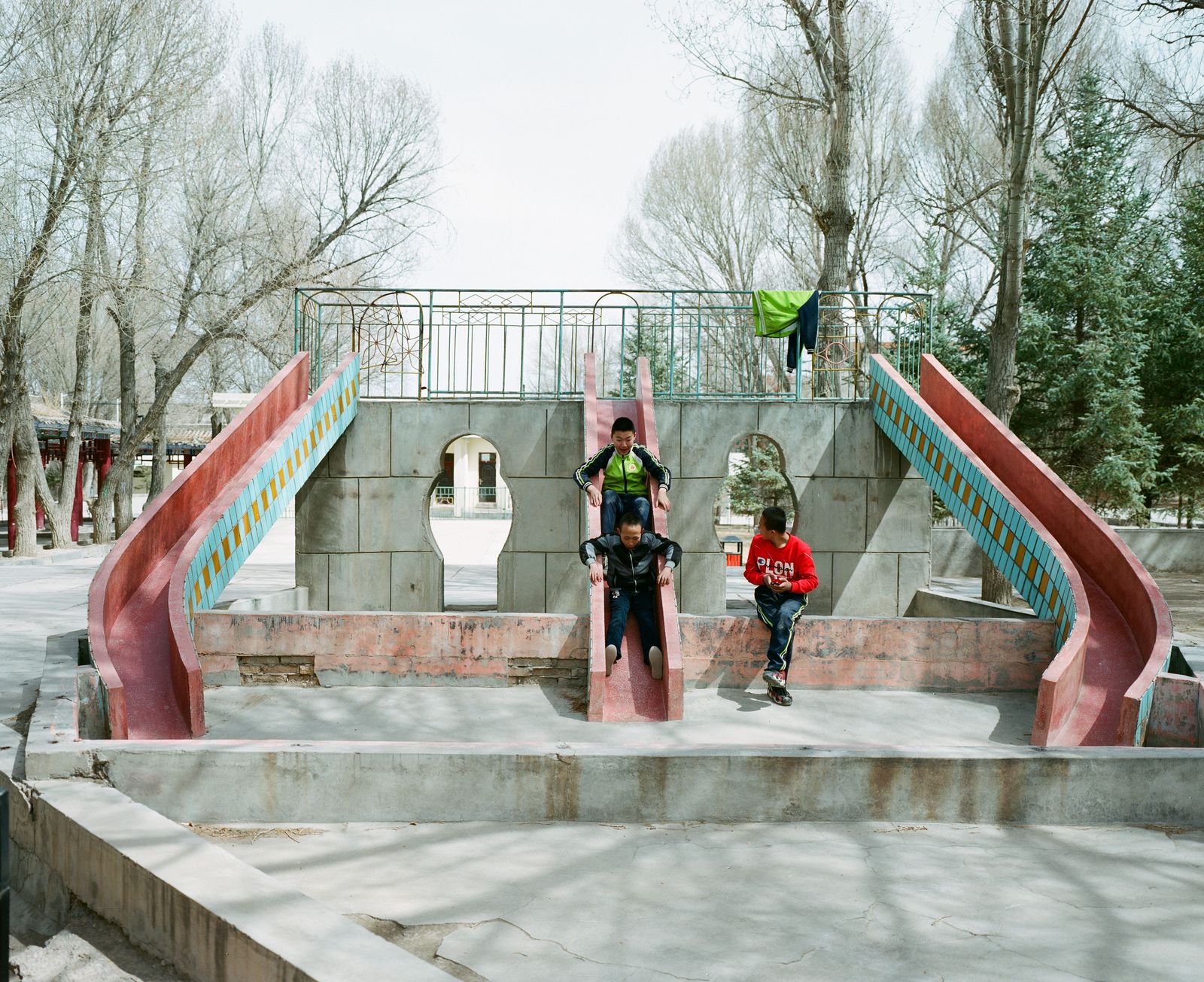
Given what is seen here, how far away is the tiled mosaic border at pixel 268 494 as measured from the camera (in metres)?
8.69

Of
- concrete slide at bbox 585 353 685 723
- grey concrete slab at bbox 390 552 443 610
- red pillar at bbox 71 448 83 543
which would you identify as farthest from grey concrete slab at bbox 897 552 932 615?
red pillar at bbox 71 448 83 543

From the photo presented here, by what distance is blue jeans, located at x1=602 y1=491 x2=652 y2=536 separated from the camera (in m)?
9.61

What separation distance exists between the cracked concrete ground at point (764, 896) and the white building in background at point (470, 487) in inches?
1658

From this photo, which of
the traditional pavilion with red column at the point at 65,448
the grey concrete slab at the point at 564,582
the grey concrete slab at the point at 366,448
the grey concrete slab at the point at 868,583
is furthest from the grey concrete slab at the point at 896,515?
the traditional pavilion with red column at the point at 65,448

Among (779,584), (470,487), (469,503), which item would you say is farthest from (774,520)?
(469,503)

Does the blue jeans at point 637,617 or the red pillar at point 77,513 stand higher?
the red pillar at point 77,513

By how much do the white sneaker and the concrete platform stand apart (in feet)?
1.19

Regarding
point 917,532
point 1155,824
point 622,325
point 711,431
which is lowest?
point 1155,824

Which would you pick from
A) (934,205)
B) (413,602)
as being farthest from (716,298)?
(413,602)

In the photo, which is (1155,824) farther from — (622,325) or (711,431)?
(622,325)

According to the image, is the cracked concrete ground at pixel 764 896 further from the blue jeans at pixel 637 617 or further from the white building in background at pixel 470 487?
the white building in background at pixel 470 487

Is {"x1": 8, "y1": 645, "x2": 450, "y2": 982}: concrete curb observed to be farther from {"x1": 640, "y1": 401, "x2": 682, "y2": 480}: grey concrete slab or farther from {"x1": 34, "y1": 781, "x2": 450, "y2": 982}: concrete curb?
{"x1": 640, "y1": 401, "x2": 682, "y2": 480}: grey concrete slab

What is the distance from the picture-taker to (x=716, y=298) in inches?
1257

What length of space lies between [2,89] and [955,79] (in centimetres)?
2294
